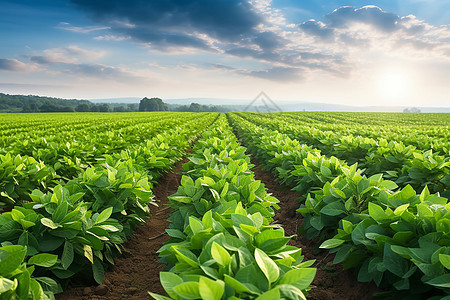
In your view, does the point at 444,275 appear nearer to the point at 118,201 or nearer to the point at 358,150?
the point at 118,201

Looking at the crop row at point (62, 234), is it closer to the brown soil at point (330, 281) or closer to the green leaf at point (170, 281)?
the green leaf at point (170, 281)

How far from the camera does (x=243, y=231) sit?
71.4 inches

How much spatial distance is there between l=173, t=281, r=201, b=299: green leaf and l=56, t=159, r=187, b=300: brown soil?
1.93 meters

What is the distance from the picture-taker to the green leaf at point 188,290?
123 cm

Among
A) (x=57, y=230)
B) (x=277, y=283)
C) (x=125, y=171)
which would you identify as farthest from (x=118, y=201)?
(x=277, y=283)

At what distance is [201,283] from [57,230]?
1828 millimetres

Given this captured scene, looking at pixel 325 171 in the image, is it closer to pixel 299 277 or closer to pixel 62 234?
pixel 299 277

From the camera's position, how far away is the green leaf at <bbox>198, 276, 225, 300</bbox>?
118cm

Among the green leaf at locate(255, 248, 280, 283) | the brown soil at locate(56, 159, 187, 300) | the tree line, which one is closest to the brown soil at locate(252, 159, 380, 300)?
the green leaf at locate(255, 248, 280, 283)

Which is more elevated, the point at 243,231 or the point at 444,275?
the point at 243,231

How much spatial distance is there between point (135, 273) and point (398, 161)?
5333mm

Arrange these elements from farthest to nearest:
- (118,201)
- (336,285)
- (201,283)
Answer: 1. (118,201)
2. (336,285)
3. (201,283)

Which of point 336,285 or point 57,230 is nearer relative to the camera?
point 57,230

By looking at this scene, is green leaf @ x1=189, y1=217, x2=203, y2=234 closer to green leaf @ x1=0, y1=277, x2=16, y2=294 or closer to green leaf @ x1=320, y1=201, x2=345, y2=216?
green leaf @ x1=0, y1=277, x2=16, y2=294
